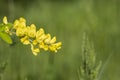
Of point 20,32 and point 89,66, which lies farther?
point 89,66

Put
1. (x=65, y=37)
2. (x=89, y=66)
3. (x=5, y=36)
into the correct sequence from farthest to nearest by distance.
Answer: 1. (x=65, y=37)
2. (x=89, y=66)
3. (x=5, y=36)

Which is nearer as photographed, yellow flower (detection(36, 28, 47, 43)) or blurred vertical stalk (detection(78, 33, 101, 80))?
yellow flower (detection(36, 28, 47, 43))

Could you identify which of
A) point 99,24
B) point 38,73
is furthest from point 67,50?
point 38,73

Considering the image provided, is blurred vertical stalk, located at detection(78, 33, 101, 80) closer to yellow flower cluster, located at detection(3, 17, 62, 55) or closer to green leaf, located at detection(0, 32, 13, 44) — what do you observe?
yellow flower cluster, located at detection(3, 17, 62, 55)

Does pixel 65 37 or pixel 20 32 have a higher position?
pixel 65 37

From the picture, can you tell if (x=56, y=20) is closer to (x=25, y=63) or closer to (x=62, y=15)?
(x=62, y=15)

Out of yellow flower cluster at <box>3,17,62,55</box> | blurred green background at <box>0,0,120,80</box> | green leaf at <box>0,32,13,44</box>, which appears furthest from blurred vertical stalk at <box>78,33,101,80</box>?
green leaf at <box>0,32,13,44</box>

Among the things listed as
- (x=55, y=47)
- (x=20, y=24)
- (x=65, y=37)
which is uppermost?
(x=65, y=37)

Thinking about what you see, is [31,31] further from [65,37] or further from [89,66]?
[65,37]

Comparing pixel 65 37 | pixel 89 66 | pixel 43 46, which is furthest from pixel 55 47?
pixel 65 37

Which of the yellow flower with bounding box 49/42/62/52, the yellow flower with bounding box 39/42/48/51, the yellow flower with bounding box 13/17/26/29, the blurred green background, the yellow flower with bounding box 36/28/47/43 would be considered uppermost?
the blurred green background
